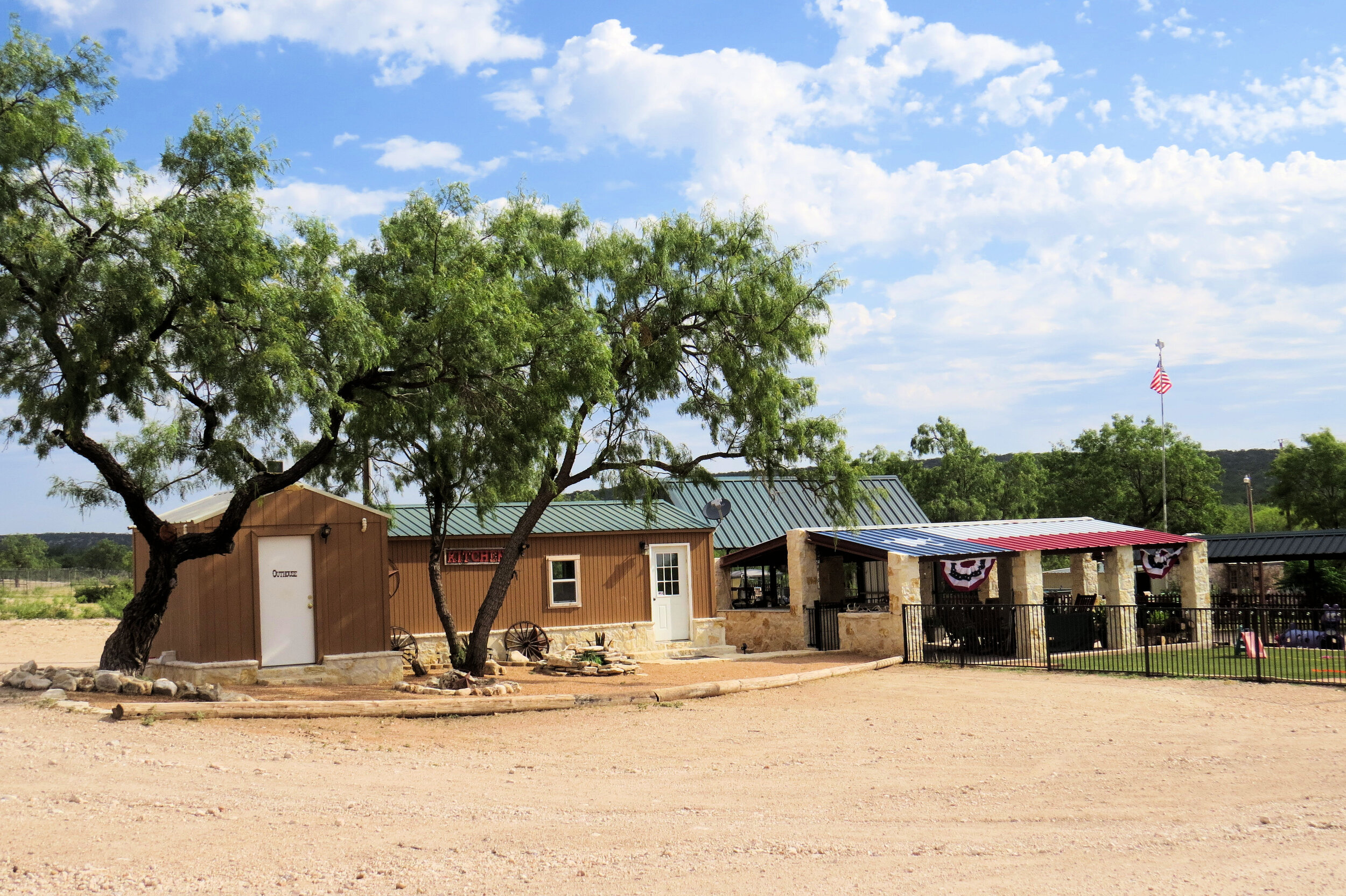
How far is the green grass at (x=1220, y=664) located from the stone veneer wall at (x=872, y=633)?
109 inches

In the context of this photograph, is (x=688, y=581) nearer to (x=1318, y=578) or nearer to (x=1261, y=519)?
(x=1318, y=578)

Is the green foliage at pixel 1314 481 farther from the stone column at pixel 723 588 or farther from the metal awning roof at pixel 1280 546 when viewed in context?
the stone column at pixel 723 588

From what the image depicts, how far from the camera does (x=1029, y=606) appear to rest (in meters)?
18.0

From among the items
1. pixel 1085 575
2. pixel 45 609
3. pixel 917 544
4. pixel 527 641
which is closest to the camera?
pixel 527 641

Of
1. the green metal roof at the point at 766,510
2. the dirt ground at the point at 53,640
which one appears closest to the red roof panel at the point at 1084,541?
the green metal roof at the point at 766,510

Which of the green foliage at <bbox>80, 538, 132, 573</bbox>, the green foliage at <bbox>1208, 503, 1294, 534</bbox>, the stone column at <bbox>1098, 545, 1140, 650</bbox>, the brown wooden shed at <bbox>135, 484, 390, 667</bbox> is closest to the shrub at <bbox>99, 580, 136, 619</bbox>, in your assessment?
the brown wooden shed at <bbox>135, 484, 390, 667</bbox>

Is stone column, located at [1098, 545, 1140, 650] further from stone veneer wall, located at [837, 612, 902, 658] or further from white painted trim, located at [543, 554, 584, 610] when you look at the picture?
white painted trim, located at [543, 554, 584, 610]

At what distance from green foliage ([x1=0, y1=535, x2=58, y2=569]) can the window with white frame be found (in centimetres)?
6106

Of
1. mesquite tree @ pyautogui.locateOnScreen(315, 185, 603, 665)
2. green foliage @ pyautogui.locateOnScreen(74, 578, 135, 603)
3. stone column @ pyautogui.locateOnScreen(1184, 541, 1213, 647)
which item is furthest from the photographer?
green foliage @ pyautogui.locateOnScreen(74, 578, 135, 603)

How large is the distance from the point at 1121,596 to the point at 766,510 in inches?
349

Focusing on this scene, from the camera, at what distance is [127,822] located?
681 cm

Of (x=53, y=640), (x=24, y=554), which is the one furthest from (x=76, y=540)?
(x=53, y=640)

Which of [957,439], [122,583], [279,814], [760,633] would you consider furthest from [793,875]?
[122,583]

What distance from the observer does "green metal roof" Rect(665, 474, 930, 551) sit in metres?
25.3
